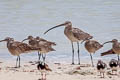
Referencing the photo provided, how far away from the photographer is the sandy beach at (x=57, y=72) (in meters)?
12.1

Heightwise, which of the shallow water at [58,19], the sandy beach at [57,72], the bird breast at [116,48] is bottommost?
the sandy beach at [57,72]

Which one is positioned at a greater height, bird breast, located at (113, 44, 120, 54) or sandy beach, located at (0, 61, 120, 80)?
bird breast, located at (113, 44, 120, 54)

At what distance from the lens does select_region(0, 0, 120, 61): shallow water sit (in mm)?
17547

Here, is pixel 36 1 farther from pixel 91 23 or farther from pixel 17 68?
pixel 17 68

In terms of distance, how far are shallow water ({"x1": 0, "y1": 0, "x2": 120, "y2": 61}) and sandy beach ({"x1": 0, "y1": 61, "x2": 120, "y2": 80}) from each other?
1597 mm

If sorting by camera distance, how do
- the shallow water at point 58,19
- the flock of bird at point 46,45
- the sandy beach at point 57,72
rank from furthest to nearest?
the shallow water at point 58,19
the flock of bird at point 46,45
the sandy beach at point 57,72

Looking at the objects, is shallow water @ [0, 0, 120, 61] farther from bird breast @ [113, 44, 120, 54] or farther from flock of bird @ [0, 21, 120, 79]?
bird breast @ [113, 44, 120, 54]

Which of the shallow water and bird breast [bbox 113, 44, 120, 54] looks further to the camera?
the shallow water

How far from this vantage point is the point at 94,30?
65.2 ft

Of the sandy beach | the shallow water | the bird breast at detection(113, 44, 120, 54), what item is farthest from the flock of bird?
the shallow water

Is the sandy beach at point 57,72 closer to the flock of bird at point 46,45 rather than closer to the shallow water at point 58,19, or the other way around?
the flock of bird at point 46,45

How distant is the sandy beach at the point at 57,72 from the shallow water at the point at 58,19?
1.60 metres

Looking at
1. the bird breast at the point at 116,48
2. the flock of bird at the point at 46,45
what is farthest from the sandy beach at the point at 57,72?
the bird breast at the point at 116,48

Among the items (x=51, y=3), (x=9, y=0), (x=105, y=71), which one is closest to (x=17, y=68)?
(x=105, y=71)
